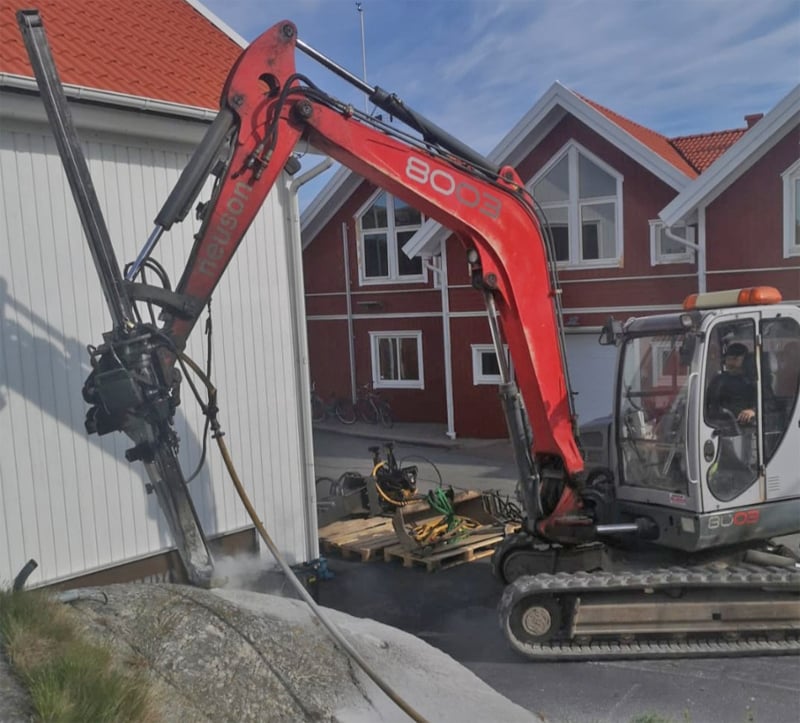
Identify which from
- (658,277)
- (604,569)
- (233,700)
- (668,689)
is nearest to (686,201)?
(658,277)

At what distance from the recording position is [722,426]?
21.4 feet

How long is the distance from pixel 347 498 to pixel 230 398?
2.61 metres

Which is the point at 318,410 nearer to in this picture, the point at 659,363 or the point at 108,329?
the point at 108,329

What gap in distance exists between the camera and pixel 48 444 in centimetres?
656

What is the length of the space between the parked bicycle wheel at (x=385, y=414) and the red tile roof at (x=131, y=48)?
11.4 metres

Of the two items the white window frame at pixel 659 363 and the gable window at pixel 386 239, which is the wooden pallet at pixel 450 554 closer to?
the white window frame at pixel 659 363

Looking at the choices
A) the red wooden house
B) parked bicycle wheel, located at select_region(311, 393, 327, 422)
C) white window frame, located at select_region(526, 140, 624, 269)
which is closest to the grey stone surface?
the red wooden house

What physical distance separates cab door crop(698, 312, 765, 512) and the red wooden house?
8053 millimetres

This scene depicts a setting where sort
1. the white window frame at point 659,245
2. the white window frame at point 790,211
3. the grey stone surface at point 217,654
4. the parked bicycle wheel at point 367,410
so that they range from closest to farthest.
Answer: the grey stone surface at point 217,654 → the white window frame at point 790,211 → the white window frame at point 659,245 → the parked bicycle wheel at point 367,410

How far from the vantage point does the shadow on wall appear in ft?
20.8

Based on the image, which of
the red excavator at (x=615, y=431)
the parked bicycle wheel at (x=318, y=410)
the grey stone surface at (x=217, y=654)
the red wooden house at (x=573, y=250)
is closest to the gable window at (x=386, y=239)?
the red wooden house at (x=573, y=250)

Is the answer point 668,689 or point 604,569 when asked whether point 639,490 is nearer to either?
point 604,569

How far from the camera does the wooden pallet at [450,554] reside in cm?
854

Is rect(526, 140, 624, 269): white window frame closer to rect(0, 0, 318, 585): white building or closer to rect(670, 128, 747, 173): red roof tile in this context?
rect(670, 128, 747, 173): red roof tile
